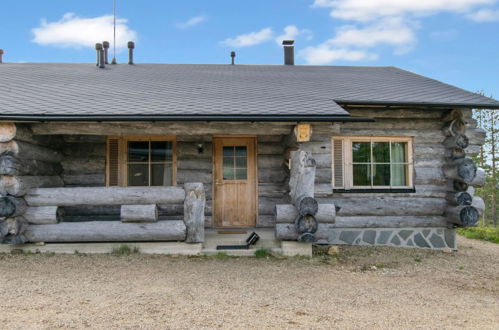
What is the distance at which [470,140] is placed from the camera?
7672 mm

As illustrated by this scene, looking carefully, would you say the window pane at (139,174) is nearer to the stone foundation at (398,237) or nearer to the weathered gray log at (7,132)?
the weathered gray log at (7,132)

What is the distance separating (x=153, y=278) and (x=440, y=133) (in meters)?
6.56

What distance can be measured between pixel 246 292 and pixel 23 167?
460cm

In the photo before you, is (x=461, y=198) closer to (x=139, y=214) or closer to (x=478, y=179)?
(x=478, y=179)

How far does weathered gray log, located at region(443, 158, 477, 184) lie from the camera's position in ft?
24.0

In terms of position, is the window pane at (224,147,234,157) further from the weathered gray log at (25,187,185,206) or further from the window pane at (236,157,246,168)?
the weathered gray log at (25,187,185,206)

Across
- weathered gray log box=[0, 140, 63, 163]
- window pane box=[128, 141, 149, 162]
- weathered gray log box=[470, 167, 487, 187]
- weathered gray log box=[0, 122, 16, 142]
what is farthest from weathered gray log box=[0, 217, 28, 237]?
weathered gray log box=[470, 167, 487, 187]

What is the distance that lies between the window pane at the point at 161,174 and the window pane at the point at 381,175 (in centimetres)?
452

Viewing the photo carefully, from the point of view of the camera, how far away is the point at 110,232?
636 centimetres

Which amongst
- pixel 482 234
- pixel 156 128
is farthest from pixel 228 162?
pixel 482 234

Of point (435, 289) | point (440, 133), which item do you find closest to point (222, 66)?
point (440, 133)

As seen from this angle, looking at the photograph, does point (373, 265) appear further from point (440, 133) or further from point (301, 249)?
point (440, 133)

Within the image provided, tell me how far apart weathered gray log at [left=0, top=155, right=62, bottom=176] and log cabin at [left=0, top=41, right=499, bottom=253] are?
0.02m

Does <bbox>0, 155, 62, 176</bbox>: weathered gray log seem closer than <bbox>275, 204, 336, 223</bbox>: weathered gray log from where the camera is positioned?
Yes
